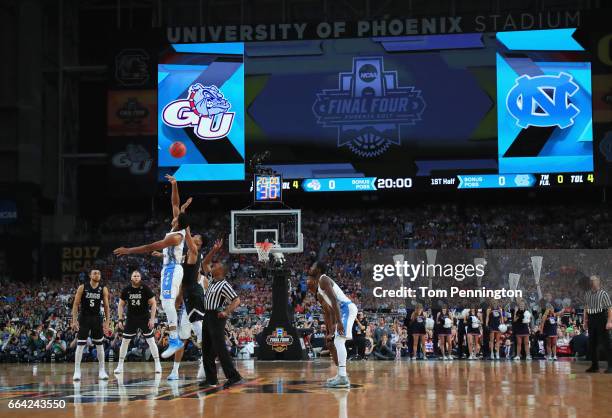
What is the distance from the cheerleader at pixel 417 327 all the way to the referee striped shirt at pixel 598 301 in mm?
6984

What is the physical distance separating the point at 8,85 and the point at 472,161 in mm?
20265

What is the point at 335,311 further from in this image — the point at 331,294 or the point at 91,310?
the point at 91,310

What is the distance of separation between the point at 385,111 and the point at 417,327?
40.2 feet

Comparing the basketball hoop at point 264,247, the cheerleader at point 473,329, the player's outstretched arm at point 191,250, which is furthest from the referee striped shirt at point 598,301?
the basketball hoop at point 264,247

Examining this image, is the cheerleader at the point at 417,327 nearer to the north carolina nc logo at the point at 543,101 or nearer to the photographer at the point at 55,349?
the photographer at the point at 55,349

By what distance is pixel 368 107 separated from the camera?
3312 centimetres

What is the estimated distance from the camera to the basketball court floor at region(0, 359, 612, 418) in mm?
9633

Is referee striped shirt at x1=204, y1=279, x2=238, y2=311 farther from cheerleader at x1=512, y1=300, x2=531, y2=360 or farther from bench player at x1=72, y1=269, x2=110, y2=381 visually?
cheerleader at x1=512, y1=300, x2=531, y2=360

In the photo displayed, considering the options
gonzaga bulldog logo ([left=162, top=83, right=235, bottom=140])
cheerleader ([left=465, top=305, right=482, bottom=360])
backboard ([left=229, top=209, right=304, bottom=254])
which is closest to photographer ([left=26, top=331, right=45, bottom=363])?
backboard ([left=229, top=209, right=304, bottom=254])

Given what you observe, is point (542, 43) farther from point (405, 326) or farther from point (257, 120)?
point (405, 326)

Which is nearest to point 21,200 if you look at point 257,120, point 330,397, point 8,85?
point 8,85

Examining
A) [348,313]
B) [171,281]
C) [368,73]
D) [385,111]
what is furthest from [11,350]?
[368,73]

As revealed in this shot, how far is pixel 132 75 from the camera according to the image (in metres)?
33.9

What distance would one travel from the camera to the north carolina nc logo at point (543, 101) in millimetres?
32031
